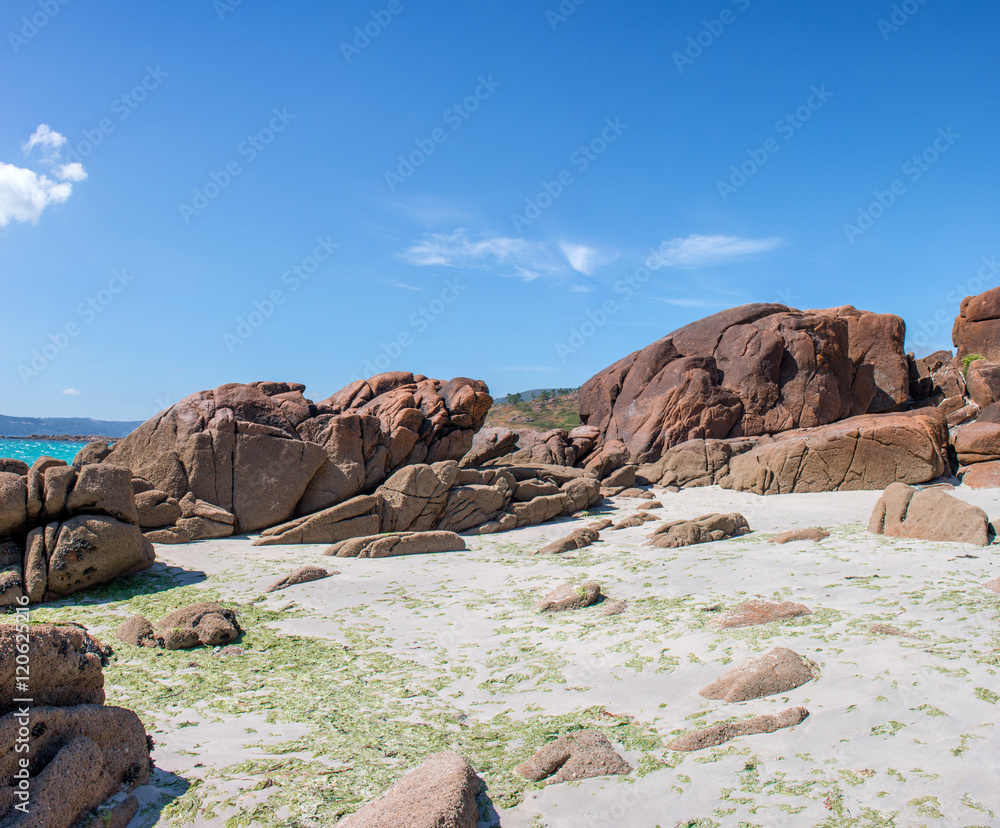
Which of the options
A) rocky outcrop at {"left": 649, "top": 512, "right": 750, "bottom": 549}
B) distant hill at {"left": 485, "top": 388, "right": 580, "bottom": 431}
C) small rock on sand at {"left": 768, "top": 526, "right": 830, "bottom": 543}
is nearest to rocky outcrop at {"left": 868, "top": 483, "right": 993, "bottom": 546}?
small rock on sand at {"left": 768, "top": 526, "right": 830, "bottom": 543}

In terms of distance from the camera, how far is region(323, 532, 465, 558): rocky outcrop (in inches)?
497

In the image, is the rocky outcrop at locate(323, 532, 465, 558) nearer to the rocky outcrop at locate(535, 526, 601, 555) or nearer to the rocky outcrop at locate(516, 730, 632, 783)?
the rocky outcrop at locate(535, 526, 601, 555)

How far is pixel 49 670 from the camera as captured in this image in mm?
3746

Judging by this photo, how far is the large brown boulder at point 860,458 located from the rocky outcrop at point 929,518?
21.6ft

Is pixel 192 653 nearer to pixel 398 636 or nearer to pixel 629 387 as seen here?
pixel 398 636

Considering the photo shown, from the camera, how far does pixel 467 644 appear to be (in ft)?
23.8

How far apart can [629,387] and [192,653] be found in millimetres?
22743

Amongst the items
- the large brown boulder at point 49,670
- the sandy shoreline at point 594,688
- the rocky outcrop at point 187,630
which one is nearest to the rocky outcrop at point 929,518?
the sandy shoreline at point 594,688

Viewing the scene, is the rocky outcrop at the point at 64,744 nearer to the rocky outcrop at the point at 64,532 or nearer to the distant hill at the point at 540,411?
the rocky outcrop at the point at 64,532

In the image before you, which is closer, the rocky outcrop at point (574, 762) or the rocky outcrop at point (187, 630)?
the rocky outcrop at point (574, 762)

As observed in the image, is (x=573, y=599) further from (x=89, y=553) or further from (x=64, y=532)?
(x=64, y=532)

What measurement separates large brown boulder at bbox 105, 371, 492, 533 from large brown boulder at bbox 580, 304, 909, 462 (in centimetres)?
950

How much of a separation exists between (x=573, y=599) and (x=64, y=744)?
19.2 feet

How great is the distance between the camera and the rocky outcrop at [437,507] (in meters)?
14.7
